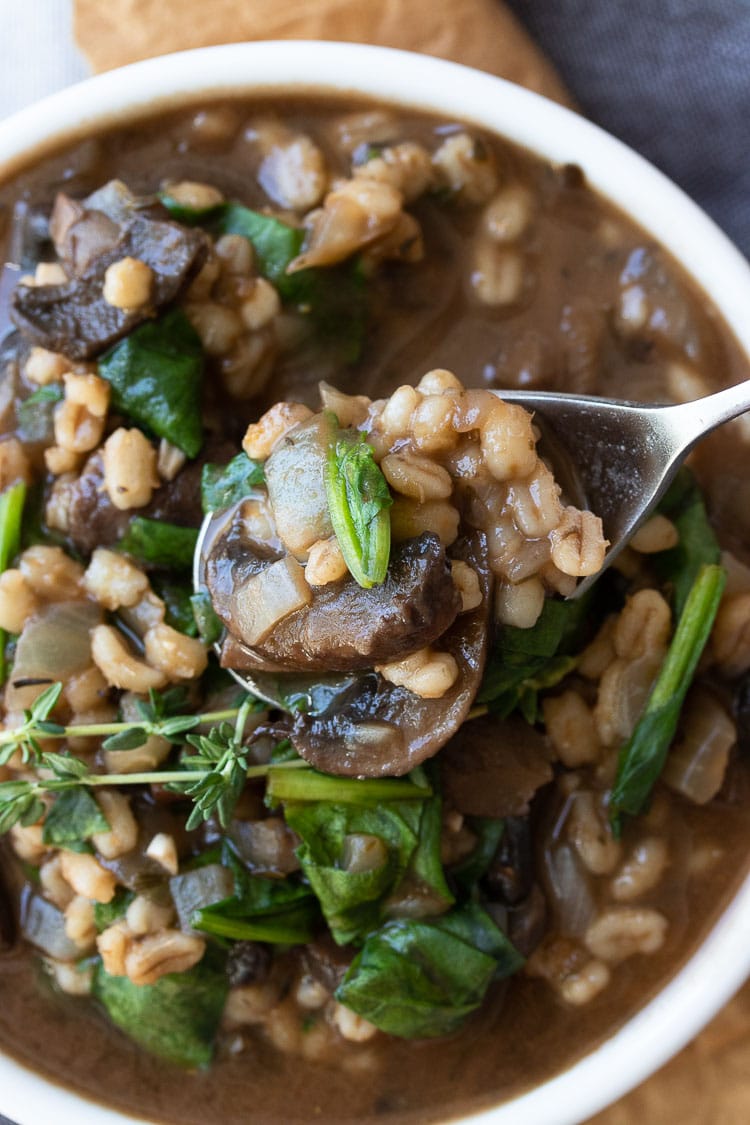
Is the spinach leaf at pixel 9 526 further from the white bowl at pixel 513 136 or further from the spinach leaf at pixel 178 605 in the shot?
the white bowl at pixel 513 136

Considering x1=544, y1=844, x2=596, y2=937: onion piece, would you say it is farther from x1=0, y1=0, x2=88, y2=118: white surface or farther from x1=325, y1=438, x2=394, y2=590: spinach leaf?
x1=0, y1=0, x2=88, y2=118: white surface

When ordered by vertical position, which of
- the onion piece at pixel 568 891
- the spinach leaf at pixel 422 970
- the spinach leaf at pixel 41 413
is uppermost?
the spinach leaf at pixel 41 413

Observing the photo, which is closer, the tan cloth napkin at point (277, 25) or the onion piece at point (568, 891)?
the onion piece at point (568, 891)

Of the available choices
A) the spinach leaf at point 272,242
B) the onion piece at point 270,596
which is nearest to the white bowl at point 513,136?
the spinach leaf at point 272,242

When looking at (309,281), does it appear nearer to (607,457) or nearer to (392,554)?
(607,457)

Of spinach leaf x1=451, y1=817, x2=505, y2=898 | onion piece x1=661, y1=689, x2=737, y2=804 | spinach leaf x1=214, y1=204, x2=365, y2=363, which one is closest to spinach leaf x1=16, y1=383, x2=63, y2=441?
spinach leaf x1=214, y1=204, x2=365, y2=363

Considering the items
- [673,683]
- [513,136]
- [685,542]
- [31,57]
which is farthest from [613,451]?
[31,57]
